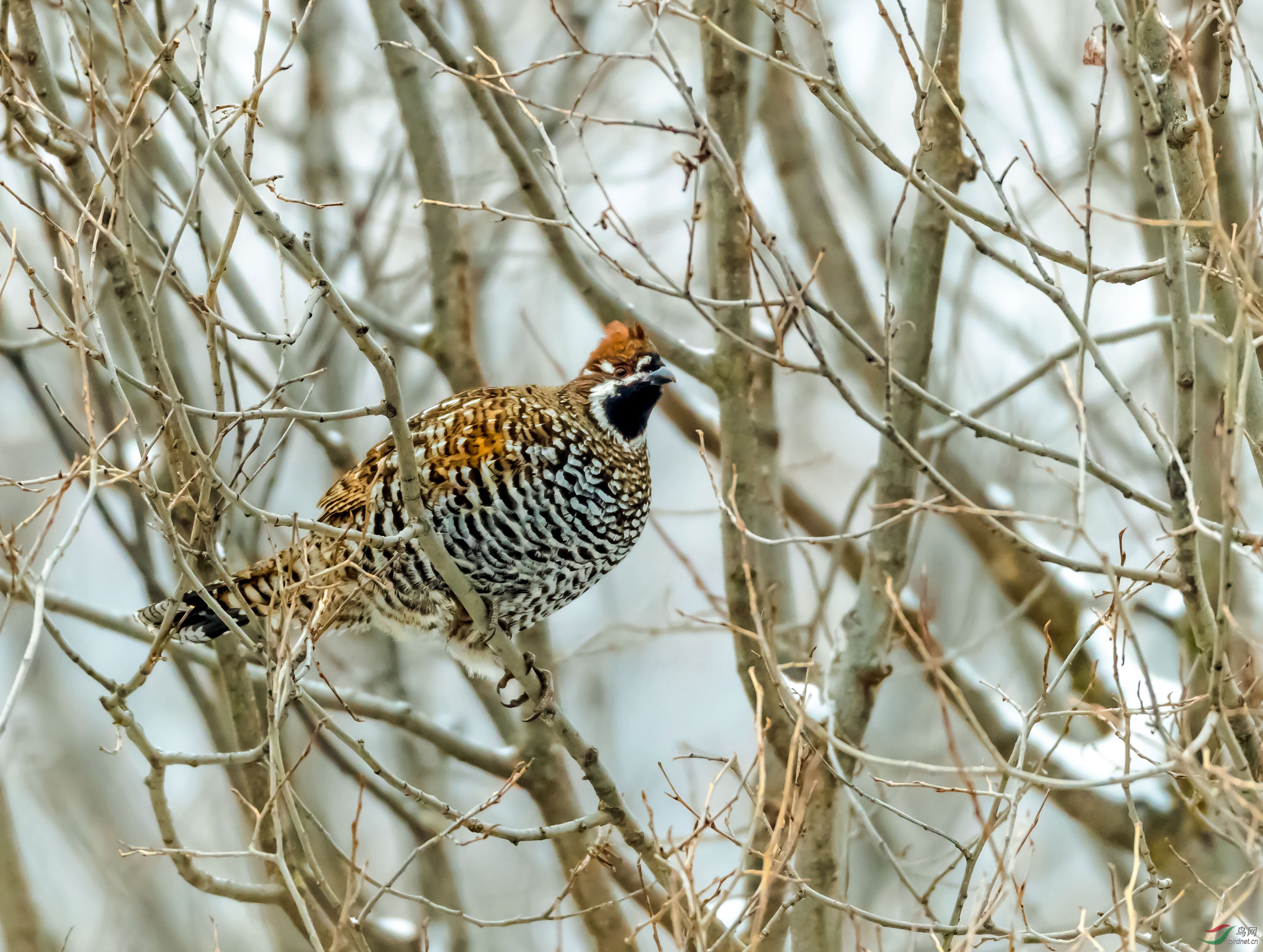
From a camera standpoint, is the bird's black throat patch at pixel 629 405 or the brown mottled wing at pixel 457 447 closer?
the brown mottled wing at pixel 457 447

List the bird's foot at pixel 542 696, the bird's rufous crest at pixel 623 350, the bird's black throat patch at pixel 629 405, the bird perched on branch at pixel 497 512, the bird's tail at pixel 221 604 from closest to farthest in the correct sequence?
the bird's foot at pixel 542 696
the bird's tail at pixel 221 604
the bird perched on branch at pixel 497 512
the bird's black throat patch at pixel 629 405
the bird's rufous crest at pixel 623 350

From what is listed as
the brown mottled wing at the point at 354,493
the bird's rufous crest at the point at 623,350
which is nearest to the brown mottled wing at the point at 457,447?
the brown mottled wing at the point at 354,493

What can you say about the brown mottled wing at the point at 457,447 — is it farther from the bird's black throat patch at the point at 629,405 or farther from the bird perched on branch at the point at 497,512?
the bird's black throat patch at the point at 629,405

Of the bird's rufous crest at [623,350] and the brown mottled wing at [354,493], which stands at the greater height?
the bird's rufous crest at [623,350]

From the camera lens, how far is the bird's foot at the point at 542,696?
412cm

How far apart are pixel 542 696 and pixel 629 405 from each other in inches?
51.7

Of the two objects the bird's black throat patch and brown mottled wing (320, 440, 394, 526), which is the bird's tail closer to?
brown mottled wing (320, 440, 394, 526)

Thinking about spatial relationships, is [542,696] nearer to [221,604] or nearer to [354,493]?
[354,493]

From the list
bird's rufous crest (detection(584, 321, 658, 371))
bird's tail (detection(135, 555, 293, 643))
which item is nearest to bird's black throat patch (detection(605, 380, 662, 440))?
bird's rufous crest (detection(584, 321, 658, 371))

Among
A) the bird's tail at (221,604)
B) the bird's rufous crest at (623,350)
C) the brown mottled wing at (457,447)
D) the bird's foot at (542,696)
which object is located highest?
the bird's rufous crest at (623,350)

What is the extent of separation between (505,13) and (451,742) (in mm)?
7644

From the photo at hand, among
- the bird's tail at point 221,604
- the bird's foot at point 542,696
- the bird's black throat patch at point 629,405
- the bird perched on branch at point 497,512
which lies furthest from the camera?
the bird's black throat patch at point 629,405

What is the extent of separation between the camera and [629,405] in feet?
16.1

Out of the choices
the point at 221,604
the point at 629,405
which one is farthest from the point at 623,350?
the point at 221,604
